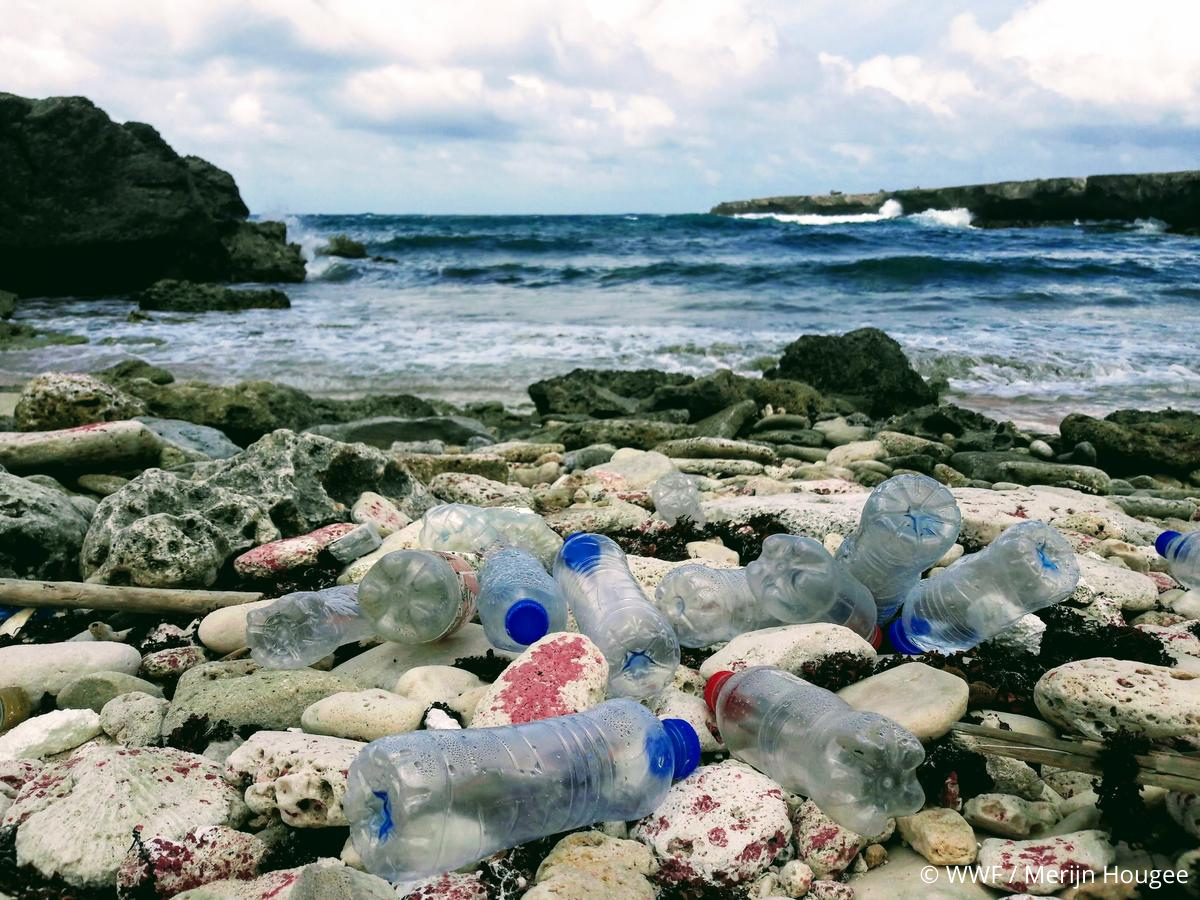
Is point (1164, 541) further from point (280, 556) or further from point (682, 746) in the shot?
point (280, 556)

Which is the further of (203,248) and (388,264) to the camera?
(388,264)

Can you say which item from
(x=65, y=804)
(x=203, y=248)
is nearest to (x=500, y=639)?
(x=65, y=804)

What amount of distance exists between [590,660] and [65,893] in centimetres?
119

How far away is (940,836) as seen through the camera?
75.6 inches

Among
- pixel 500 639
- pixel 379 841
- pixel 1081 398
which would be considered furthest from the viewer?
pixel 1081 398

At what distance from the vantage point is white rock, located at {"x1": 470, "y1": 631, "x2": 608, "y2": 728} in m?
2.15

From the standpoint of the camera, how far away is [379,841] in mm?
1768

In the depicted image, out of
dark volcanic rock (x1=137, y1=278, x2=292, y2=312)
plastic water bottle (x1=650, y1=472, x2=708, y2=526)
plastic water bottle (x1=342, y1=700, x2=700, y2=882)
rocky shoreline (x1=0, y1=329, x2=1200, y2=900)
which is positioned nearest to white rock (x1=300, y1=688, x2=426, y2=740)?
rocky shoreline (x1=0, y1=329, x2=1200, y2=900)

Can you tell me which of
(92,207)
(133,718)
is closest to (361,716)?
(133,718)

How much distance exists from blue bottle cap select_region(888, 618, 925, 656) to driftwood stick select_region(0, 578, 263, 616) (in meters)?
2.09

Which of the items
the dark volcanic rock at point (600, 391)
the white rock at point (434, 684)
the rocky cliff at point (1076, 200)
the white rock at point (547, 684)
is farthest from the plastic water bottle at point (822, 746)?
the rocky cliff at point (1076, 200)

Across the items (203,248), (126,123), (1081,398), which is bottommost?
(1081,398)

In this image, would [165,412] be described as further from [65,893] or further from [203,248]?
[203,248]

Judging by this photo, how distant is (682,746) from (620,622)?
20.1 inches
